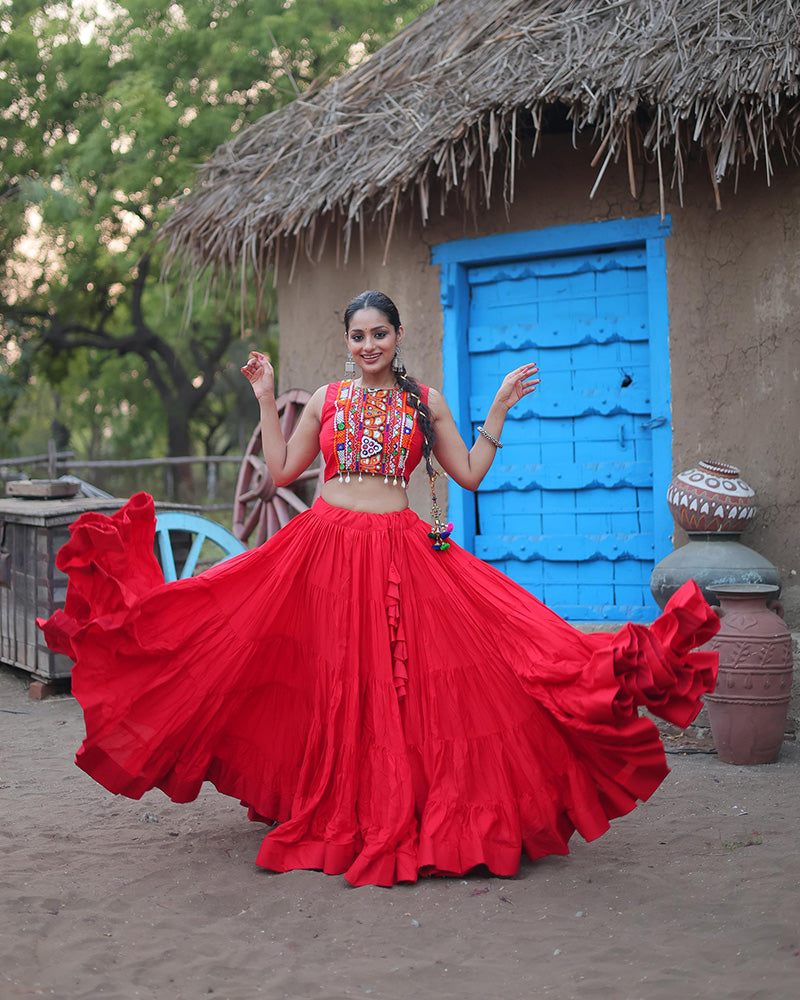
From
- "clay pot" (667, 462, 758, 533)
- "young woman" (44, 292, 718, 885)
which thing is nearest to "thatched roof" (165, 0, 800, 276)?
"clay pot" (667, 462, 758, 533)

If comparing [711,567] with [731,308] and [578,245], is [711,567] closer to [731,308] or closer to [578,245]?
[731,308]

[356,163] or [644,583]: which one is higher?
[356,163]

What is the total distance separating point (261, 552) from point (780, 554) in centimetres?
290

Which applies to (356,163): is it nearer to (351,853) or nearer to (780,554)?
(780,554)

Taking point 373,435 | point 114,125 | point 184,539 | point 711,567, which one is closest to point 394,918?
point 373,435

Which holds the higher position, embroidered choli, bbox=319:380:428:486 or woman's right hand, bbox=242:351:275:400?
woman's right hand, bbox=242:351:275:400

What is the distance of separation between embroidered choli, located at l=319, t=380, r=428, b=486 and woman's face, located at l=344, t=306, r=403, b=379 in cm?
11

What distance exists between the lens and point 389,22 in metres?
15.5

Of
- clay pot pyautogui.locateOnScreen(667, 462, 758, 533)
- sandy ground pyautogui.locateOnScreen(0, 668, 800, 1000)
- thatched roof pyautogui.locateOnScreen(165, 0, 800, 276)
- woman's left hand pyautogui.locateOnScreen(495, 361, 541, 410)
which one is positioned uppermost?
thatched roof pyautogui.locateOnScreen(165, 0, 800, 276)

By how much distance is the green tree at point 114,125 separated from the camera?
14844 mm

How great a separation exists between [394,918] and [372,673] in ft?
2.32

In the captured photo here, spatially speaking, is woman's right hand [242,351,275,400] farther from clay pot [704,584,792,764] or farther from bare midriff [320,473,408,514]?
clay pot [704,584,792,764]

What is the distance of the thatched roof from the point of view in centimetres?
476

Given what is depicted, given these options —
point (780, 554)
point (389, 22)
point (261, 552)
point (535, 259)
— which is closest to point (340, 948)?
point (261, 552)
